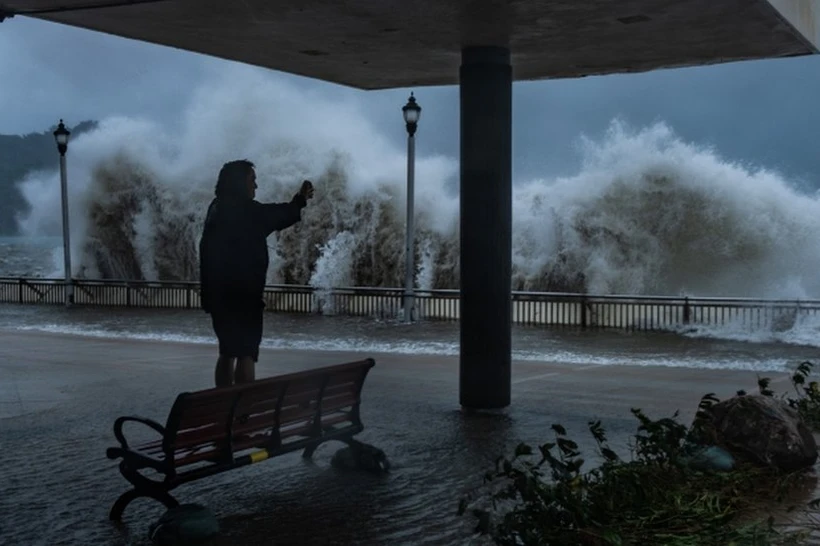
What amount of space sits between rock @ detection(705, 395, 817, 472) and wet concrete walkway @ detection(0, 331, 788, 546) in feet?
3.93

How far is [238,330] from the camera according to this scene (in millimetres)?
7168

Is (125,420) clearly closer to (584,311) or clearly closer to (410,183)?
(584,311)


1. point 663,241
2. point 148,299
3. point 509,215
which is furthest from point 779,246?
point 509,215

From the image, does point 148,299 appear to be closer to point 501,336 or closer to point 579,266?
point 579,266

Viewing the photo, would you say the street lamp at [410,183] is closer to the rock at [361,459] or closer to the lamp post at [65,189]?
the lamp post at [65,189]

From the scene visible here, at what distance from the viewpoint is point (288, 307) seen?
26.2 m

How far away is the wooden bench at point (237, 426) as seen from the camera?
5.58 metres

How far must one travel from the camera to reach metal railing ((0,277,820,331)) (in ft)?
63.9

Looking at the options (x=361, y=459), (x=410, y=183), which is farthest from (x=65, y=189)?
(x=361, y=459)

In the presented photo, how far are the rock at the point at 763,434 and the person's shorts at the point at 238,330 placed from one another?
10.2ft

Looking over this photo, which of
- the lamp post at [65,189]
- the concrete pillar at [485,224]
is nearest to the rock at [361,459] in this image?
the concrete pillar at [485,224]

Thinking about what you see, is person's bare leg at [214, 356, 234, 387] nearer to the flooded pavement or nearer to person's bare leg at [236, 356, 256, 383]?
person's bare leg at [236, 356, 256, 383]

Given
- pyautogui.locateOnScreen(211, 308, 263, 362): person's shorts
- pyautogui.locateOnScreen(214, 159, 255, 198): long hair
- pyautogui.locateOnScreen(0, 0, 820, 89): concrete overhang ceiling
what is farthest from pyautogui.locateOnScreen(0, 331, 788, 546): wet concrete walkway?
pyautogui.locateOnScreen(0, 0, 820, 89): concrete overhang ceiling

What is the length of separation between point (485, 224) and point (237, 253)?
9.71 ft
